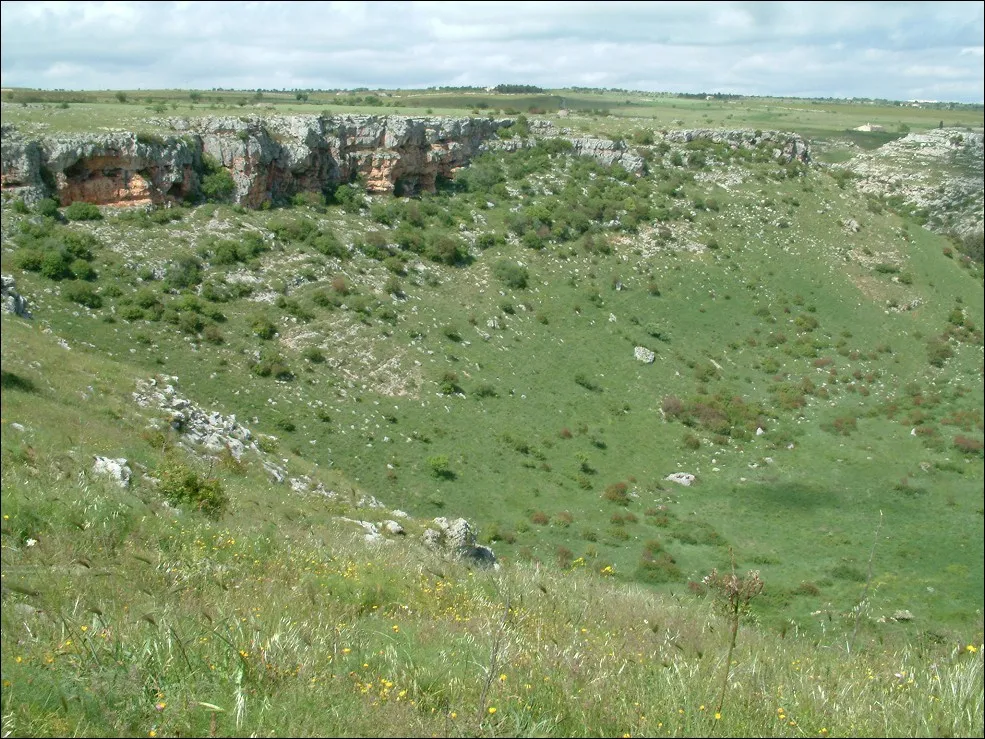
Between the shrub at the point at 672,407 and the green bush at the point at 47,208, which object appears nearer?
the green bush at the point at 47,208

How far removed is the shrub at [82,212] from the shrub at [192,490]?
18.0 m

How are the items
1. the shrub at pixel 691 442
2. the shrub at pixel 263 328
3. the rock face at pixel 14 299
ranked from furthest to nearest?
the shrub at pixel 691 442, the shrub at pixel 263 328, the rock face at pixel 14 299

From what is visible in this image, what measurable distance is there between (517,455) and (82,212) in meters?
15.2

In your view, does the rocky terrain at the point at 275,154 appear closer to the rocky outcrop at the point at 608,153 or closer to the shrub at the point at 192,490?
the rocky outcrop at the point at 608,153

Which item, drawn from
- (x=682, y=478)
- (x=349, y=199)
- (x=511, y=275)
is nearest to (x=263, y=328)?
(x=349, y=199)

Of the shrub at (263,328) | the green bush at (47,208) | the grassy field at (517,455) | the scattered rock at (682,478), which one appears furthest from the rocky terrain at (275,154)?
the scattered rock at (682,478)

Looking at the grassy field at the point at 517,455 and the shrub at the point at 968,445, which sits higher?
the grassy field at the point at 517,455

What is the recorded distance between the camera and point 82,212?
22.9 metres

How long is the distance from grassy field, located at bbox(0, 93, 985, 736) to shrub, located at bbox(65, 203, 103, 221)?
971 millimetres

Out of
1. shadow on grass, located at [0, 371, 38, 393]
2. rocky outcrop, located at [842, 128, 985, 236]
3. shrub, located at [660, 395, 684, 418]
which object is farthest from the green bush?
rocky outcrop, located at [842, 128, 985, 236]

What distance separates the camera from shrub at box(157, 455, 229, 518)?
7180 millimetres

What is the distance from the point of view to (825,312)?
3522cm

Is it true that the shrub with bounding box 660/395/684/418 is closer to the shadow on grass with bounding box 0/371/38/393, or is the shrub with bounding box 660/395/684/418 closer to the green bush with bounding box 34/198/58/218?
the green bush with bounding box 34/198/58/218

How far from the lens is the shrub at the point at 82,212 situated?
2259 centimetres
